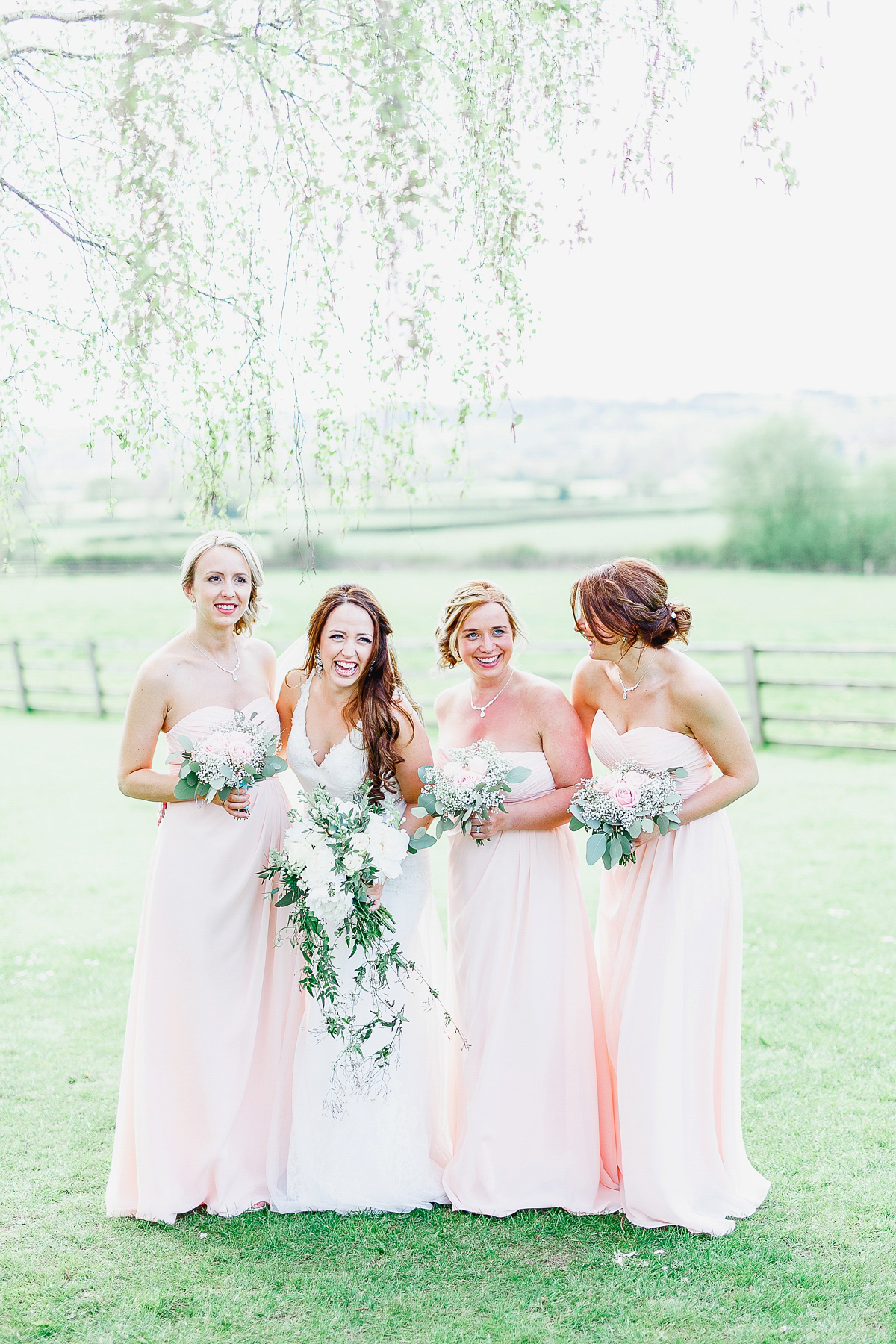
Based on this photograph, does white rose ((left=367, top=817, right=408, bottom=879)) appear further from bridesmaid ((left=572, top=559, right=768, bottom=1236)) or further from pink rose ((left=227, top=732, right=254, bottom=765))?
bridesmaid ((left=572, top=559, right=768, bottom=1236))

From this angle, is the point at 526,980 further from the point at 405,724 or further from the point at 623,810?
the point at 405,724

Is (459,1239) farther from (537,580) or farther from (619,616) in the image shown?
(537,580)

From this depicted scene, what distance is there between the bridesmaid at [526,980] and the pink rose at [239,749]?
31.4 inches

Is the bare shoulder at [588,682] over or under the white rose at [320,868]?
over

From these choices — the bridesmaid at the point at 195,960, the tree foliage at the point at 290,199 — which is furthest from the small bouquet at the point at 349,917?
the tree foliage at the point at 290,199

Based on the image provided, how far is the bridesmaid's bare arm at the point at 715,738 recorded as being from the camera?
4047 millimetres

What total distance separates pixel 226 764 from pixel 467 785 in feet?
2.91

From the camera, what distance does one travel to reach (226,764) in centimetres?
399

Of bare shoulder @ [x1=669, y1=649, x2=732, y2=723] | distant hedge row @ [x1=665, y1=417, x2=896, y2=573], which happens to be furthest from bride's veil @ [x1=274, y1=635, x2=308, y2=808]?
distant hedge row @ [x1=665, y1=417, x2=896, y2=573]

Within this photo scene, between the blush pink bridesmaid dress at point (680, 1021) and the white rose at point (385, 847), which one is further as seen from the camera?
the blush pink bridesmaid dress at point (680, 1021)

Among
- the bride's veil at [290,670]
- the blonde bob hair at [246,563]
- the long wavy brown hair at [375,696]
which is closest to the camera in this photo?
Result: the long wavy brown hair at [375,696]

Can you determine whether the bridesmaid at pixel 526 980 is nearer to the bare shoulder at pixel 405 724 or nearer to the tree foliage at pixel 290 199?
the bare shoulder at pixel 405 724

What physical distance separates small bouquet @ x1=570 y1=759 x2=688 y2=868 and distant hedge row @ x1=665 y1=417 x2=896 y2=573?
74.3 feet

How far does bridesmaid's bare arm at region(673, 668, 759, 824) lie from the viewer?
405cm
